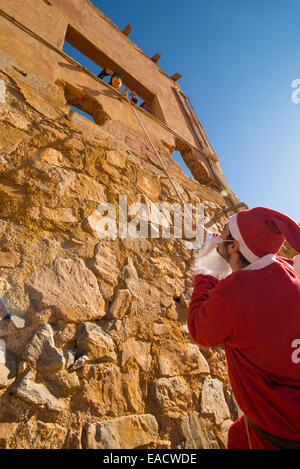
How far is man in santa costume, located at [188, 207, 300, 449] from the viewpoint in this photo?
0.90 metres

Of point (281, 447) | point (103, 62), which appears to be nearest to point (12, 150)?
point (281, 447)

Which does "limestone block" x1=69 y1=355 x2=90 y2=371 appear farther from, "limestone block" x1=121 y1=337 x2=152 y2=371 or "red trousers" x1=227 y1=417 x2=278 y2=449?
"red trousers" x1=227 y1=417 x2=278 y2=449

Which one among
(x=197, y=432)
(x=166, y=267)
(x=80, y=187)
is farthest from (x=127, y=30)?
(x=197, y=432)

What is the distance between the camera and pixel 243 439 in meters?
1.09

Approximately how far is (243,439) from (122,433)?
1.86 feet

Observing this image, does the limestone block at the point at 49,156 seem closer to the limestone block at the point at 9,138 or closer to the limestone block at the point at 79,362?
the limestone block at the point at 9,138

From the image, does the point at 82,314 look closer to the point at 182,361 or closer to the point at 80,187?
the point at 182,361

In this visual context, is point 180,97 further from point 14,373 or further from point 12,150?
point 14,373

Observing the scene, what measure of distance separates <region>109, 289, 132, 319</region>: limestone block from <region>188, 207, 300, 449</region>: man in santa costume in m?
0.49

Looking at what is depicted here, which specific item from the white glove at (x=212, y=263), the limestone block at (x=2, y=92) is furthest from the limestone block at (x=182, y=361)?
the limestone block at (x=2, y=92)

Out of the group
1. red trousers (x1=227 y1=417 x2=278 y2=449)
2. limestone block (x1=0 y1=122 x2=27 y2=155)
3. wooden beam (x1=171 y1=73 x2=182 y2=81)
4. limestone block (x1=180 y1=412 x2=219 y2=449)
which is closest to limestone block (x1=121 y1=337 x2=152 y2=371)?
limestone block (x1=180 y1=412 x2=219 y2=449)

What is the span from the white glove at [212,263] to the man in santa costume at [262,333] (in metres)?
0.19

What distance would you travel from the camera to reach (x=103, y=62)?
3.86 metres

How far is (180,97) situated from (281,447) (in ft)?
18.0
